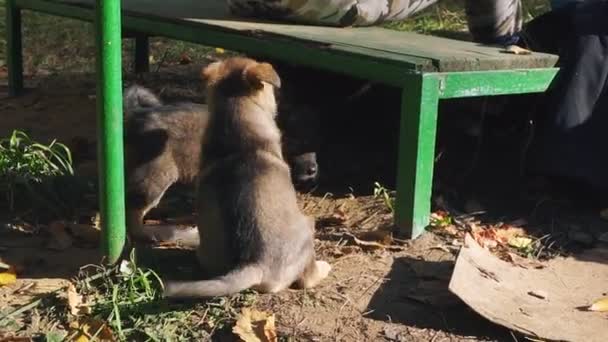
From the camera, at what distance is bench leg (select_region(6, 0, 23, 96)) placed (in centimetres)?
755

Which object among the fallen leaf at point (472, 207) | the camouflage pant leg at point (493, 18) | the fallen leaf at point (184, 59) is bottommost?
the fallen leaf at point (472, 207)

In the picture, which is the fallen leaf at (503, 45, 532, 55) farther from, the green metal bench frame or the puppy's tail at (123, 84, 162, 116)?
the puppy's tail at (123, 84, 162, 116)

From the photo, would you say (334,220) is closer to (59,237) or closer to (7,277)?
(59,237)

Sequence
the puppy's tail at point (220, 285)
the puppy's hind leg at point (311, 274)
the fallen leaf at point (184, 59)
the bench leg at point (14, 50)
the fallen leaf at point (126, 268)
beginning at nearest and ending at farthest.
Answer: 1. the puppy's tail at point (220, 285)
2. the fallen leaf at point (126, 268)
3. the puppy's hind leg at point (311, 274)
4. the bench leg at point (14, 50)
5. the fallen leaf at point (184, 59)

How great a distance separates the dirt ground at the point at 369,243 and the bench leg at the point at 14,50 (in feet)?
1.21

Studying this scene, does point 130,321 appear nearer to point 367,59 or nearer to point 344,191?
point 367,59

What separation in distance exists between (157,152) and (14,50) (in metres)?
3.37

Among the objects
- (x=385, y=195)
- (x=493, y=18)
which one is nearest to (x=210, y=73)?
(x=385, y=195)

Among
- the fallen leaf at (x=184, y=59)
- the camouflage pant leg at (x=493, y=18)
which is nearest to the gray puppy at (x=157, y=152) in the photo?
the camouflage pant leg at (x=493, y=18)

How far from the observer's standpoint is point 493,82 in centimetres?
461

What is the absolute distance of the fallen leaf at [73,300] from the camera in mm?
3553

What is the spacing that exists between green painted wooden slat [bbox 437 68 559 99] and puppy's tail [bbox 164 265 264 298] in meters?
1.34

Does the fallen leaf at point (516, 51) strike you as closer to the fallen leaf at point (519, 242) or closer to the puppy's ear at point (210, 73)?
the fallen leaf at point (519, 242)

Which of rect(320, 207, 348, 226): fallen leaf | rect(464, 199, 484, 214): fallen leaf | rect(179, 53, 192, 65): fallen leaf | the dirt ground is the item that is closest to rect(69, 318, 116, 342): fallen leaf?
the dirt ground
